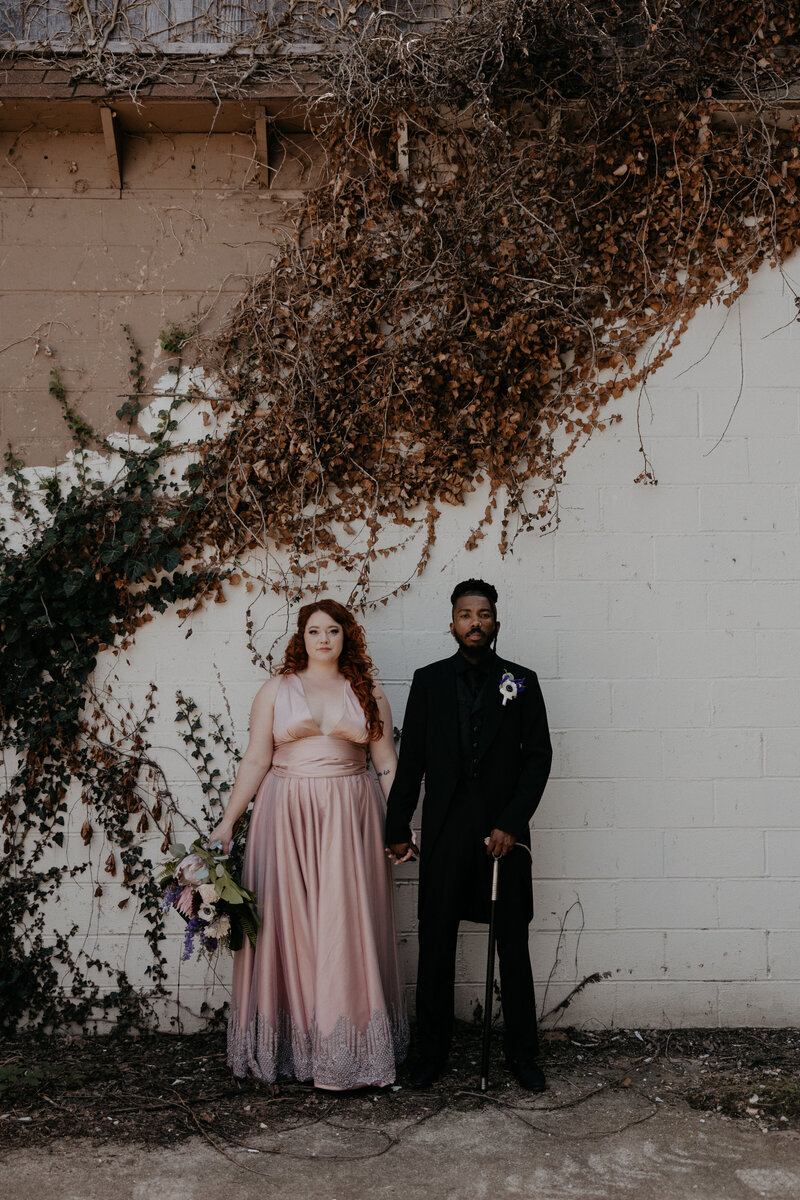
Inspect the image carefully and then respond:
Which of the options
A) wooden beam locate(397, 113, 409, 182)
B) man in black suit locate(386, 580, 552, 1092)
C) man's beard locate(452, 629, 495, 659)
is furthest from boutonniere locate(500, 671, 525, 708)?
wooden beam locate(397, 113, 409, 182)

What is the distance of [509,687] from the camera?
3.69 metres

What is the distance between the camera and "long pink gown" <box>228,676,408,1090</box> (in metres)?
3.58

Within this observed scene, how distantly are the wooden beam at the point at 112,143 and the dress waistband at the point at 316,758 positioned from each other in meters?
2.65

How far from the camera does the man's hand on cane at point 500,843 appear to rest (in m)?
3.59

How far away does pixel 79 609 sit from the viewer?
4.23 metres

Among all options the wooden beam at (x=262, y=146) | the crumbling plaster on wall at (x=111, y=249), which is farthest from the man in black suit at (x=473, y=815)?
the wooden beam at (x=262, y=146)

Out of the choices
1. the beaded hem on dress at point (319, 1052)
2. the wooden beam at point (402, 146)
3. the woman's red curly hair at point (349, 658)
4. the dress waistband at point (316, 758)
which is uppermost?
the wooden beam at point (402, 146)

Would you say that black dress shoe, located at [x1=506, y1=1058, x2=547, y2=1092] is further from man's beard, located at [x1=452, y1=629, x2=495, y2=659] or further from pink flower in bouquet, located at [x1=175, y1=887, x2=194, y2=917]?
man's beard, located at [x1=452, y1=629, x2=495, y2=659]

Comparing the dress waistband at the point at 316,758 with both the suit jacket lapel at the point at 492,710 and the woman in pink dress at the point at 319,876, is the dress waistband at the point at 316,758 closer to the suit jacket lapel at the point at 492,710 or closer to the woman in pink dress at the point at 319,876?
the woman in pink dress at the point at 319,876

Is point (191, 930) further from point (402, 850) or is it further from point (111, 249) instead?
point (111, 249)

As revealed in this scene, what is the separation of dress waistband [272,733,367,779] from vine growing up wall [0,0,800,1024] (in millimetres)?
778

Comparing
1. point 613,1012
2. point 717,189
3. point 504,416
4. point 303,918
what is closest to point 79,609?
point 303,918

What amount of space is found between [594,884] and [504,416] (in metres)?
2.10

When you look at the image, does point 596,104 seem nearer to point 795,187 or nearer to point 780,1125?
point 795,187
